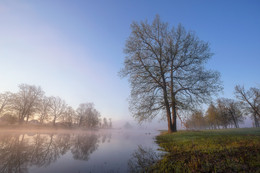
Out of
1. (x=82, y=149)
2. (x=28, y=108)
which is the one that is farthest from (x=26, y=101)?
(x=82, y=149)

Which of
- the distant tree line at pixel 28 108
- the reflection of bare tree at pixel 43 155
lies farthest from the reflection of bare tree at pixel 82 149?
the distant tree line at pixel 28 108

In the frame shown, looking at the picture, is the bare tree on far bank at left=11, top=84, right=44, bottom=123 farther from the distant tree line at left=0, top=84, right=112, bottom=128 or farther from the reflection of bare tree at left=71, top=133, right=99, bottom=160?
the reflection of bare tree at left=71, top=133, right=99, bottom=160

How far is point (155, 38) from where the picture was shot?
14.6m

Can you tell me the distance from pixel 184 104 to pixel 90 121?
47.6 m

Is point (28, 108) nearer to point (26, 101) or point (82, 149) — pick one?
point (26, 101)

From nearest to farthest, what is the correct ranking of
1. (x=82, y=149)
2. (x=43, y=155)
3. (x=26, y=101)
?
(x=43, y=155) < (x=82, y=149) < (x=26, y=101)

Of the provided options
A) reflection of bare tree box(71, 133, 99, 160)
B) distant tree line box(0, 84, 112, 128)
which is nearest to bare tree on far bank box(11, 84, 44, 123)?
distant tree line box(0, 84, 112, 128)

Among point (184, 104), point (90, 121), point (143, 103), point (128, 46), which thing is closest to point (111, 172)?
point (143, 103)

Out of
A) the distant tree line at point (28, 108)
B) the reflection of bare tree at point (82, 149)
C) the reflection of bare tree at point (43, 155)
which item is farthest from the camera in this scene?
the distant tree line at point (28, 108)

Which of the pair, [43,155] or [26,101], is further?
[26,101]

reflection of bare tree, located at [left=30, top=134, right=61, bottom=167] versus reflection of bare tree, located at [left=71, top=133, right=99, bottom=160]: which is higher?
reflection of bare tree, located at [left=30, top=134, right=61, bottom=167]

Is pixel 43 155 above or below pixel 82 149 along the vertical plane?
above

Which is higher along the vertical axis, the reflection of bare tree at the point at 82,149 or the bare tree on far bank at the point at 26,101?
the bare tree on far bank at the point at 26,101

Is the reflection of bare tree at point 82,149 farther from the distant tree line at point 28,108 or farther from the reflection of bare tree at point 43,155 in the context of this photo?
the distant tree line at point 28,108
